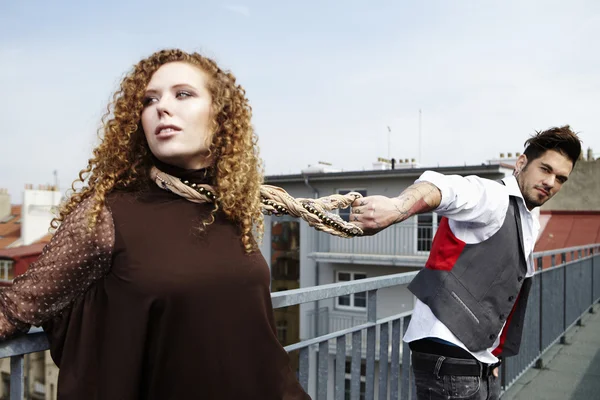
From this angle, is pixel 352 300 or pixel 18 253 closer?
pixel 352 300

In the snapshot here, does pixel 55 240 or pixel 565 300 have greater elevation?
pixel 55 240

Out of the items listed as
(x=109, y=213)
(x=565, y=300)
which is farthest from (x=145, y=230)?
(x=565, y=300)

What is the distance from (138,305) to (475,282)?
1527mm

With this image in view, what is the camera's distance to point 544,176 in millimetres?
2447

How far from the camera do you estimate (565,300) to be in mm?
6402

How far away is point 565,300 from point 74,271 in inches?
254

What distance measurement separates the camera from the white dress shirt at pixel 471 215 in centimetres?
194

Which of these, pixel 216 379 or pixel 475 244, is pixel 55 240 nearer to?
pixel 216 379

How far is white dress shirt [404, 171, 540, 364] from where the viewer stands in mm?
1938

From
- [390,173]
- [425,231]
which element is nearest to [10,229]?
[390,173]

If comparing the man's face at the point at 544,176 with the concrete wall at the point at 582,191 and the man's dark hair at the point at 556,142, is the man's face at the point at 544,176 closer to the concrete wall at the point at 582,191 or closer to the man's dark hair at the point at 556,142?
the man's dark hair at the point at 556,142

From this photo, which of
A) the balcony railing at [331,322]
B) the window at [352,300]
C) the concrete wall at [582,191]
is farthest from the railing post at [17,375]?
the concrete wall at [582,191]

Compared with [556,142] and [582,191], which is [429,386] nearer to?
[556,142]

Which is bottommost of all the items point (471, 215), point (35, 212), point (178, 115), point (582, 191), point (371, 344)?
point (35, 212)
